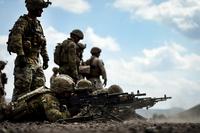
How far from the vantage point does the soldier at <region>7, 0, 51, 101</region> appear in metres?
9.18

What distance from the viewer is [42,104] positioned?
26.1ft

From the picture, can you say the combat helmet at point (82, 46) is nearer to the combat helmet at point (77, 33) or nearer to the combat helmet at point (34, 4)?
the combat helmet at point (77, 33)

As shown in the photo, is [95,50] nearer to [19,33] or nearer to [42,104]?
[19,33]

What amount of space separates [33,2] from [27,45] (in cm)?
80

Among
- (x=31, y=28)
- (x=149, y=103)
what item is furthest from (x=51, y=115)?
(x=149, y=103)

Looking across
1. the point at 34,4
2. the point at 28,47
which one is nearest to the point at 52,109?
the point at 28,47

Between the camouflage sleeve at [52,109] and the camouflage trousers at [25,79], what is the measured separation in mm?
1232

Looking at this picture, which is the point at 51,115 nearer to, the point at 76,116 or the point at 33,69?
the point at 76,116

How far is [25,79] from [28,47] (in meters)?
0.67

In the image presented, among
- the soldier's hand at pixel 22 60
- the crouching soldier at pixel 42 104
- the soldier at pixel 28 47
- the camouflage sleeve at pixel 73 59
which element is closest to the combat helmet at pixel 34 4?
the soldier at pixel 28 47

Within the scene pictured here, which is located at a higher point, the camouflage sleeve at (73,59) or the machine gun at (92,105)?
the camouflage sleeve at (73,59)

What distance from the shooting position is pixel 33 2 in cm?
958

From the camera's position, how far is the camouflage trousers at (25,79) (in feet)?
30.0

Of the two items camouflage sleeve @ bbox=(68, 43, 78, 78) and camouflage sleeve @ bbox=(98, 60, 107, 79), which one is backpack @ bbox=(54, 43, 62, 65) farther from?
camouflage sleeve @ bbox=(98, 60, 107, 79)
